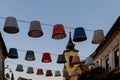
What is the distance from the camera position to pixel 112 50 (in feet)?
116

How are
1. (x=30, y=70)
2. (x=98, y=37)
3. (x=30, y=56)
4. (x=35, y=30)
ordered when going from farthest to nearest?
1. (x=30, y=70)
2. (x=30, y=56)
3. (x=98, y=37)
4. (x=35, y=30)

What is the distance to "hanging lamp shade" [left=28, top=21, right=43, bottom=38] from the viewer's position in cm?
2178

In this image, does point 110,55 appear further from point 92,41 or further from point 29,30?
point 29,30

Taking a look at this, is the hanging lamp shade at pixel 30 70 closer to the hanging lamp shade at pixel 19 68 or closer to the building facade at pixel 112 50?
the hanging lamp shade at pixel 19 68

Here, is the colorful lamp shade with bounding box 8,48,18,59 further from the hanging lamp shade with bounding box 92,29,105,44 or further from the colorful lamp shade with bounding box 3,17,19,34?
the colorful lamp shade with bounding box 3,17,19,34

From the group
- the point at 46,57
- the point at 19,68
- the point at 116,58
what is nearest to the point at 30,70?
the point at 19,68

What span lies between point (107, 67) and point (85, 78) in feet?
18.5

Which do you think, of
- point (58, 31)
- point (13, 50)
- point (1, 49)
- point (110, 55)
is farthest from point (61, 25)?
point (1, 49)

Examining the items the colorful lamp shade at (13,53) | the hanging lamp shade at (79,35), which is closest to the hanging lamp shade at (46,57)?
the colorful lamp shade at (13,53)

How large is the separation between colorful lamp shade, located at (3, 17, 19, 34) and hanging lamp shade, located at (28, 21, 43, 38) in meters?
0.94

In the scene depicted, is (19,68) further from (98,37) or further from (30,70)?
(98,37)

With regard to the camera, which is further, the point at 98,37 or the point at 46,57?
the point at 46,57

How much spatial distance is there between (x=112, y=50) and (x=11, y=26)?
16.0 m

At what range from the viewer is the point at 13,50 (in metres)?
27.9
